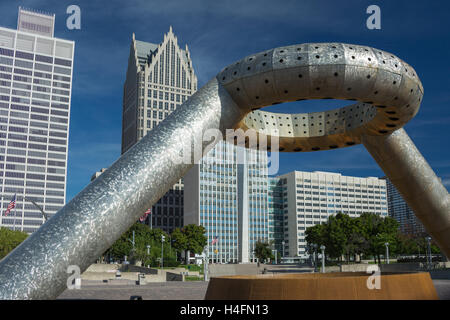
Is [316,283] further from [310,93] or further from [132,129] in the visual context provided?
[132,129]

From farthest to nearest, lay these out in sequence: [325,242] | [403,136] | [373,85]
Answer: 1. [325,242]
2. [403,136]
3. [373,85]

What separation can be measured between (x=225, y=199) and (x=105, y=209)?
123595mm

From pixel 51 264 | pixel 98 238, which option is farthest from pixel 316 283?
pixel 51 264

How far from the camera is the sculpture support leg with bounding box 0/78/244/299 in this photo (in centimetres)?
880

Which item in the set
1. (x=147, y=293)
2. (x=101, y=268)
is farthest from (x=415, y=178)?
(x=101, y=268)

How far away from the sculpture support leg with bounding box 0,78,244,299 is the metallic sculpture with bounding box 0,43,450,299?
0.07 feet

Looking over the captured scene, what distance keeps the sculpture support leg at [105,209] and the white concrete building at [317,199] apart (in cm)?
15065

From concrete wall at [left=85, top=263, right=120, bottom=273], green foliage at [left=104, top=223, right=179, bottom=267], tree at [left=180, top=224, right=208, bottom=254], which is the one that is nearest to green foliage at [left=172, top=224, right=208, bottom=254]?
tree at [left=180, top=224, right=208, bottom=254]

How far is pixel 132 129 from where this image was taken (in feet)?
523

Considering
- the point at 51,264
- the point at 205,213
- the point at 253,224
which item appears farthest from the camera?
the point at 253,224

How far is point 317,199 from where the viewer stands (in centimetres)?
16962

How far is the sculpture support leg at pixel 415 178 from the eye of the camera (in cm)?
1642

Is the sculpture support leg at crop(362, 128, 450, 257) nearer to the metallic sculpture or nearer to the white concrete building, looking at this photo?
the metallic sculpture

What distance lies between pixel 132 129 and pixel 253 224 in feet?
185
